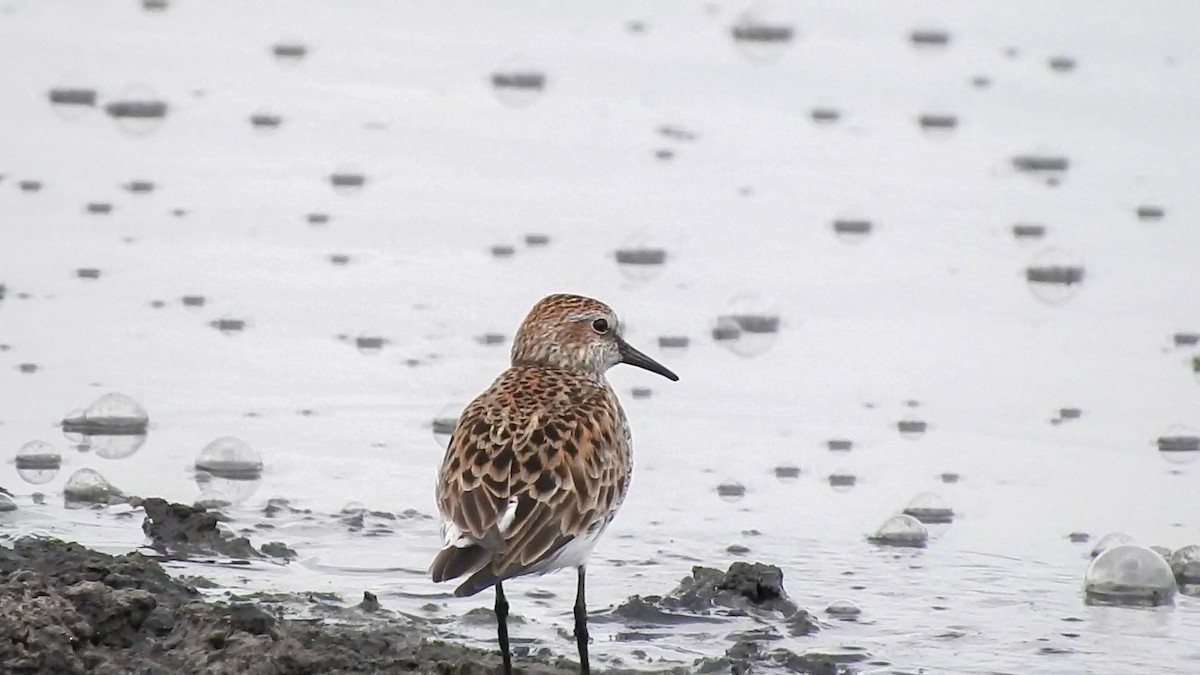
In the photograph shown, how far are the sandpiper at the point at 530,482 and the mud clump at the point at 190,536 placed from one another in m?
0.86

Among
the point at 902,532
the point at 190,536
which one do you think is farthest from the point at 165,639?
the point at 902,532

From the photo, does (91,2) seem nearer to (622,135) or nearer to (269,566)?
(622,135)

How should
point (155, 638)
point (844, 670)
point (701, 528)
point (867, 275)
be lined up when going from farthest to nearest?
point (867, 275), point (701, 528), point (844, 670), point (155, 638)

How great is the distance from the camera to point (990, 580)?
6078 millimetres

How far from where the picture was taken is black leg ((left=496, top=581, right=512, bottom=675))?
490cm

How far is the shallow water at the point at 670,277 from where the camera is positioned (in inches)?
241

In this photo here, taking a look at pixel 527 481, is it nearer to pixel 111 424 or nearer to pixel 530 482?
pixel 530 482

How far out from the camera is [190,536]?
5844mm

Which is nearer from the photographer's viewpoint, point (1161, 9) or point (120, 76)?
point (120, 76)

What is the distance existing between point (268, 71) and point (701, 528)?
565cm

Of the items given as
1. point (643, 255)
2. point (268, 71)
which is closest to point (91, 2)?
point (268, 71)

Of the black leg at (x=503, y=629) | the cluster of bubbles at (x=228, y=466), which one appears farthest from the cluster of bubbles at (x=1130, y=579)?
the cluster of bubbles at (x=228, y=466)

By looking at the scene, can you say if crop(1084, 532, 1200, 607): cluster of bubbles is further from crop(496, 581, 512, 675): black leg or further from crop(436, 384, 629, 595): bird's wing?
crop(496, 581, 512, 675): black leg

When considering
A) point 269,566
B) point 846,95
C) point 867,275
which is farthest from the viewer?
point 846,95
